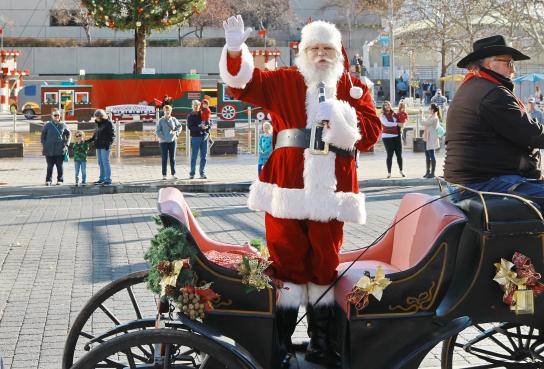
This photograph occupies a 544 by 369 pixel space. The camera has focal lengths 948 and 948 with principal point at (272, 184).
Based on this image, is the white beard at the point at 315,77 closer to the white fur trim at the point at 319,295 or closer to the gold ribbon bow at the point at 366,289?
the white fur trim at the point at 319,295

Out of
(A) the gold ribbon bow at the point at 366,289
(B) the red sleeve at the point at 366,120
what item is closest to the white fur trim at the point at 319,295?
(A) the gold ribbon bow at the point at 366,289

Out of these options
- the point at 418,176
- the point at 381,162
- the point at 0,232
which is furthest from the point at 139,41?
the point at 0,232

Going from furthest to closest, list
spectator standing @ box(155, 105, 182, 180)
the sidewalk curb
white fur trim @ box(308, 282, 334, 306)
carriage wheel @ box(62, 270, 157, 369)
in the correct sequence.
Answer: spectator standing @ box(155, 105, 182, 180), the sidewalk curb, carriage wheel @ box(62, 270, 157, 369), white fur trim @ box(308, 282, 334, 306)

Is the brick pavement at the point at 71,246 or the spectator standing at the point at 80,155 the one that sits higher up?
the spectator standing at the point at 80,155

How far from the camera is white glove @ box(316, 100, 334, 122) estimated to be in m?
4.87

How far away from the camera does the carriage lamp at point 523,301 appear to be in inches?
178

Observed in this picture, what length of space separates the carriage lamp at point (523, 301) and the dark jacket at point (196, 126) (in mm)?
15531

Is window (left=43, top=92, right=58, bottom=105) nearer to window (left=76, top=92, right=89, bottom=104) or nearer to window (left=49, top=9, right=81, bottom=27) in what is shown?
window (left=76, top=92, right=89, bottom=104)

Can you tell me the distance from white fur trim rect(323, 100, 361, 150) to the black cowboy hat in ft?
2.70

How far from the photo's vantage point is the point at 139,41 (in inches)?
1362

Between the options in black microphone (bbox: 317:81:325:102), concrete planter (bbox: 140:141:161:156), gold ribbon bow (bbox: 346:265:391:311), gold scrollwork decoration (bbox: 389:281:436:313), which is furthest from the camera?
concrete planter (bbox: 140:141:161:156)

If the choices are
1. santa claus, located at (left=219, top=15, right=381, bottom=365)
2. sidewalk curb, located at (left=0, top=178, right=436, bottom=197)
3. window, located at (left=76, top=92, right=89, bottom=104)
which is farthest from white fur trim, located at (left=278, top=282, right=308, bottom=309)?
window, located at (left=76, top=92, right=89, bottom=104)

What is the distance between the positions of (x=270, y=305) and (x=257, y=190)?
0.78 metres

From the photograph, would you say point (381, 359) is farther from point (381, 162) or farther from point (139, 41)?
point (139, 41)
